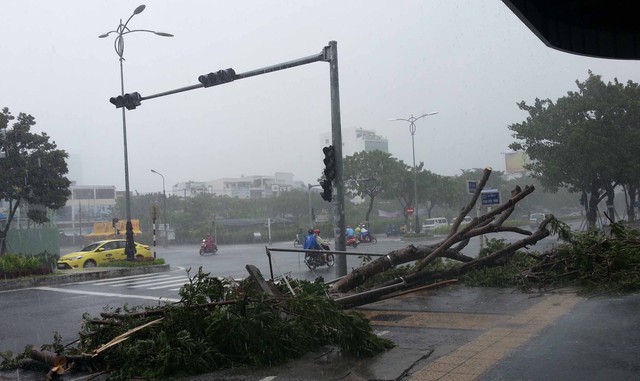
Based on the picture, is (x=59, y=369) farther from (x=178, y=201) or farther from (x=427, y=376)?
Answer: (x=178, y=201)

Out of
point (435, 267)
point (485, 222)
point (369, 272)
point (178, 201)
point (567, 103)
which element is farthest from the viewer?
point (178, 201)

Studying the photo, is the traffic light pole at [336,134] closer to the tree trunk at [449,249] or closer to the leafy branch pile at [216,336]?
the tree trunk at [449,249]

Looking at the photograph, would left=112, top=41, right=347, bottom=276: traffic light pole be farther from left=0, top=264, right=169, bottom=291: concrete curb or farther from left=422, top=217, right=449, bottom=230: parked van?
left=422, top=217, right=449, bottom=230: parked van

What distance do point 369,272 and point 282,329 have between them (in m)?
4.58

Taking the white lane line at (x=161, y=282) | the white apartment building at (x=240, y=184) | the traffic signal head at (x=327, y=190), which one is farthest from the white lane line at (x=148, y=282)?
the white apartment building at (x=240, y=184)

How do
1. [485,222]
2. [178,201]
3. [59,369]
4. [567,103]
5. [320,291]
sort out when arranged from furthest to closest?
[178,201], [567,103], [485,222], [320,291], [59,369]

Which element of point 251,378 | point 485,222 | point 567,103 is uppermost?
point 567,103

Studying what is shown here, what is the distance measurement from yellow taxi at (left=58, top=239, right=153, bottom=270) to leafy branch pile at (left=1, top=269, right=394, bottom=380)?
21.5 meters

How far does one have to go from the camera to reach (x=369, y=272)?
12.2 m

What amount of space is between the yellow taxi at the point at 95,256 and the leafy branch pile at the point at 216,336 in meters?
21.5

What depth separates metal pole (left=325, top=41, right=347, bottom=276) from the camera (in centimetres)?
1541

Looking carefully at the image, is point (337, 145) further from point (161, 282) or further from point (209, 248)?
point (209, 248)

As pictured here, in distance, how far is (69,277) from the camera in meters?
22.5

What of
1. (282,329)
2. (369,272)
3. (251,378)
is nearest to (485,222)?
(369,272)
